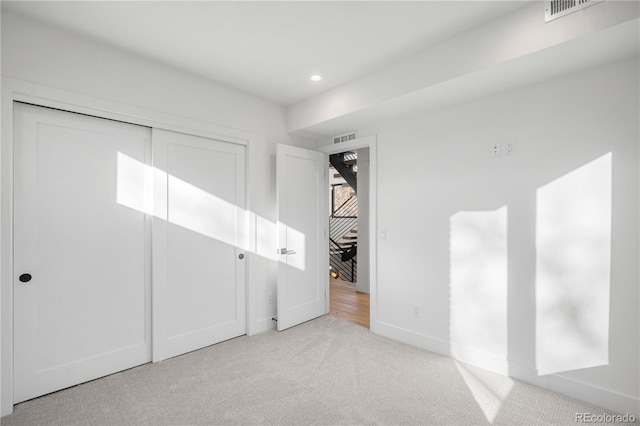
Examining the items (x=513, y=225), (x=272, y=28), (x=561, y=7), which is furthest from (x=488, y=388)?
(x=272, y=28)

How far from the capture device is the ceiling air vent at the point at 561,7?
1.80 m

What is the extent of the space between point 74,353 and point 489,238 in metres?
3.45

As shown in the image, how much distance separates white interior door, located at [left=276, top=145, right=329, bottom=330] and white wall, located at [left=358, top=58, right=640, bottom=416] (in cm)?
88

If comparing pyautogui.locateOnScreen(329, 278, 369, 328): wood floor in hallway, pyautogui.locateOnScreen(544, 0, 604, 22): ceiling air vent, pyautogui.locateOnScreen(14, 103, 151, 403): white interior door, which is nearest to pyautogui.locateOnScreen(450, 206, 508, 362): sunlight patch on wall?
pyautogui.locateOnScreen(329, 278, 369, 328): wood floor in hallway

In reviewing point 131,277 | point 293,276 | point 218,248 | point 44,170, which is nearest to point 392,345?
point 293,276

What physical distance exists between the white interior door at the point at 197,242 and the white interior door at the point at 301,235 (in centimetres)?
44

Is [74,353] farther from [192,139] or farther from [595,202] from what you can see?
[595,202]

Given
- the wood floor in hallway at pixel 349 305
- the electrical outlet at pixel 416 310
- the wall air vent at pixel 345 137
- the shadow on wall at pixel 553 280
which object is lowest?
the wood floor in hallway at pixel 349 305

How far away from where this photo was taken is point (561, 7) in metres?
1.89

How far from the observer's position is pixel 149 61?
2.74 metres
